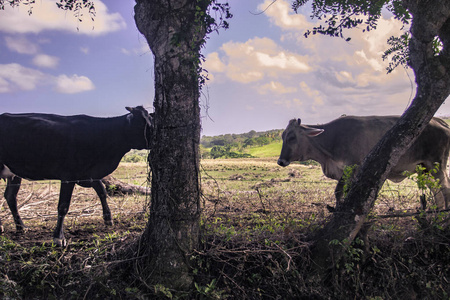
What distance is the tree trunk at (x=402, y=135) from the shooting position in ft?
15.5

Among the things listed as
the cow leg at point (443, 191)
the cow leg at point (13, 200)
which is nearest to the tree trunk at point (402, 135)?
the cow leg at point (443, 191)

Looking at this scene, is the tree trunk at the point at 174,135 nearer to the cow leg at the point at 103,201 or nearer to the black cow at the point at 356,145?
the cow leg at the point at 103,201

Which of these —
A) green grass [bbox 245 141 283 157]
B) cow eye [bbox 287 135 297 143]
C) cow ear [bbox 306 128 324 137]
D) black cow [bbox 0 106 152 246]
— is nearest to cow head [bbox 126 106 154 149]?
black cow [bbox 0 106 152 246]

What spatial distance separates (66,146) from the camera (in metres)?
6.39

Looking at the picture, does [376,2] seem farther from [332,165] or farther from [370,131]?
[332,165]

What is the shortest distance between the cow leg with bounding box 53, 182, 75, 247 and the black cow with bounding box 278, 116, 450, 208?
203 inches

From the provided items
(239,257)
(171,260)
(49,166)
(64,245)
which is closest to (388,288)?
(239,257)

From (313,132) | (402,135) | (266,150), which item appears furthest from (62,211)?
(266,150)

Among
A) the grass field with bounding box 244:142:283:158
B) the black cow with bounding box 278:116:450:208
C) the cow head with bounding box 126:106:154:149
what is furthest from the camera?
the grass field with bounding box 244:142:283:158

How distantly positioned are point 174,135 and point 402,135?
3.34 metres

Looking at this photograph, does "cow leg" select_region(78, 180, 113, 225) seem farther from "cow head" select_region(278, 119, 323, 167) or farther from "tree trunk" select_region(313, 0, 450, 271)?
"cow head" select_region(278, 119, 323, 167)

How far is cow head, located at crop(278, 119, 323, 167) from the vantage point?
355 inches

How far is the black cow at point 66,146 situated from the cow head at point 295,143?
13.4ft

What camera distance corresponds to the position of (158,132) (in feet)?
15.5
